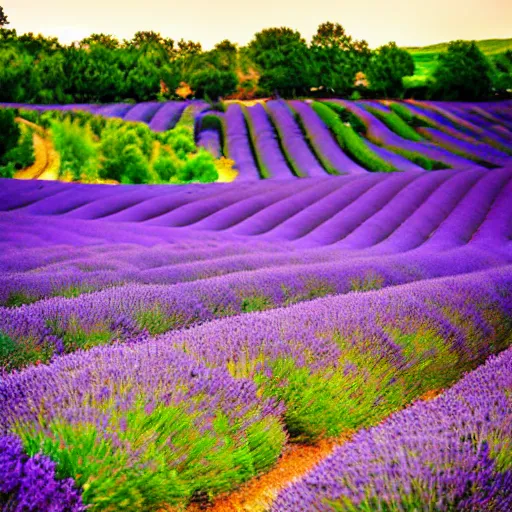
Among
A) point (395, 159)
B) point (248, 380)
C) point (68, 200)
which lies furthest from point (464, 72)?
point (248, 380)

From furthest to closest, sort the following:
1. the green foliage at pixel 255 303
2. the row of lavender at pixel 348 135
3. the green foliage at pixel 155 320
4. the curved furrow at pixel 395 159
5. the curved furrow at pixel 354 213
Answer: the row of lavender at pixel 348 135, the curved furrow at pixel 395 159, the curved furrow at pixel 354 213, the green foliage at pixel 255 303, the green foliage at pixel 155 320

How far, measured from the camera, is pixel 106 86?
1225 inches

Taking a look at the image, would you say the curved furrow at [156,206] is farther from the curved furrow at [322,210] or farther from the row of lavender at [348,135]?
the row of lavender at [348,135]

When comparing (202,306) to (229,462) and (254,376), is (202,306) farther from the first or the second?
(229,462)

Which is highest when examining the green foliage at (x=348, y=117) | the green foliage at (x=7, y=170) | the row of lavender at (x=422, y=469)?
the green foliage at (x=348, y=117)

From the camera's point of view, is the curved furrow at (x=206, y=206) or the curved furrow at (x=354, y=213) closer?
the curved furrow at (x=354, y=213)

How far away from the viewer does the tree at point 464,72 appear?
91.0 feet

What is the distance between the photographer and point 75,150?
2038cm

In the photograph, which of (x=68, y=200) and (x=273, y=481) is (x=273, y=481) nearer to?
(x=273, y=481)

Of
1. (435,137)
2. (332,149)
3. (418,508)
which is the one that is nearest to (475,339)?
(418,508)

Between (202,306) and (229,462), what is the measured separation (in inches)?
77.1

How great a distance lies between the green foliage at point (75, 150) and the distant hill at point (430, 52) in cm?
2034

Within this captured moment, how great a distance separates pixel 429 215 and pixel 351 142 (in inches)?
529

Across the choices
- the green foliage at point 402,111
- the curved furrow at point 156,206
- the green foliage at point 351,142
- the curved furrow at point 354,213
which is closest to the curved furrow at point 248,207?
the curved furrow at point 156,206
